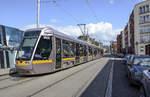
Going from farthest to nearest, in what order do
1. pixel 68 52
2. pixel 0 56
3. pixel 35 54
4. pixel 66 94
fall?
pixel 0 56
pixel 68 52
pixel 35 54
pixel 66 94

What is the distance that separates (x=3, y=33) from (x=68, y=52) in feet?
25.1

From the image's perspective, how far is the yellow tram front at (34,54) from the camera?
339 inches

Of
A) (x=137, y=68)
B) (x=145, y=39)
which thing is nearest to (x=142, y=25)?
(x=145, y=39)

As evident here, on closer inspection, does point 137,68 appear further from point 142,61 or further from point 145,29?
point 145,29

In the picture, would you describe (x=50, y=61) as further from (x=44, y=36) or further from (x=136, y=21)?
(x=136, y=21)

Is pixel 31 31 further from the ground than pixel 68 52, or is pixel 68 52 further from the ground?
pixel 31 31

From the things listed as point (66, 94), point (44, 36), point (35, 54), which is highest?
point (44, 36)

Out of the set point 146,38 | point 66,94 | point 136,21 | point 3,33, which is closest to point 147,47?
point 146,38

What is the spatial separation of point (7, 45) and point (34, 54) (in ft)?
26.7

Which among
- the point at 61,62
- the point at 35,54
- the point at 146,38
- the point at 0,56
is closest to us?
the point at 35,54

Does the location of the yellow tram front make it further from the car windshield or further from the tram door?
the car windshield

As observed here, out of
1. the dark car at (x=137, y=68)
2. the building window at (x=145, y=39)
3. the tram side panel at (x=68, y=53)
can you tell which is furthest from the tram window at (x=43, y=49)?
the building window at (x=145, y=39)

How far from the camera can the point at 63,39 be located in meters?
11.7

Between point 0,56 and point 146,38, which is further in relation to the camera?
point 146,38
